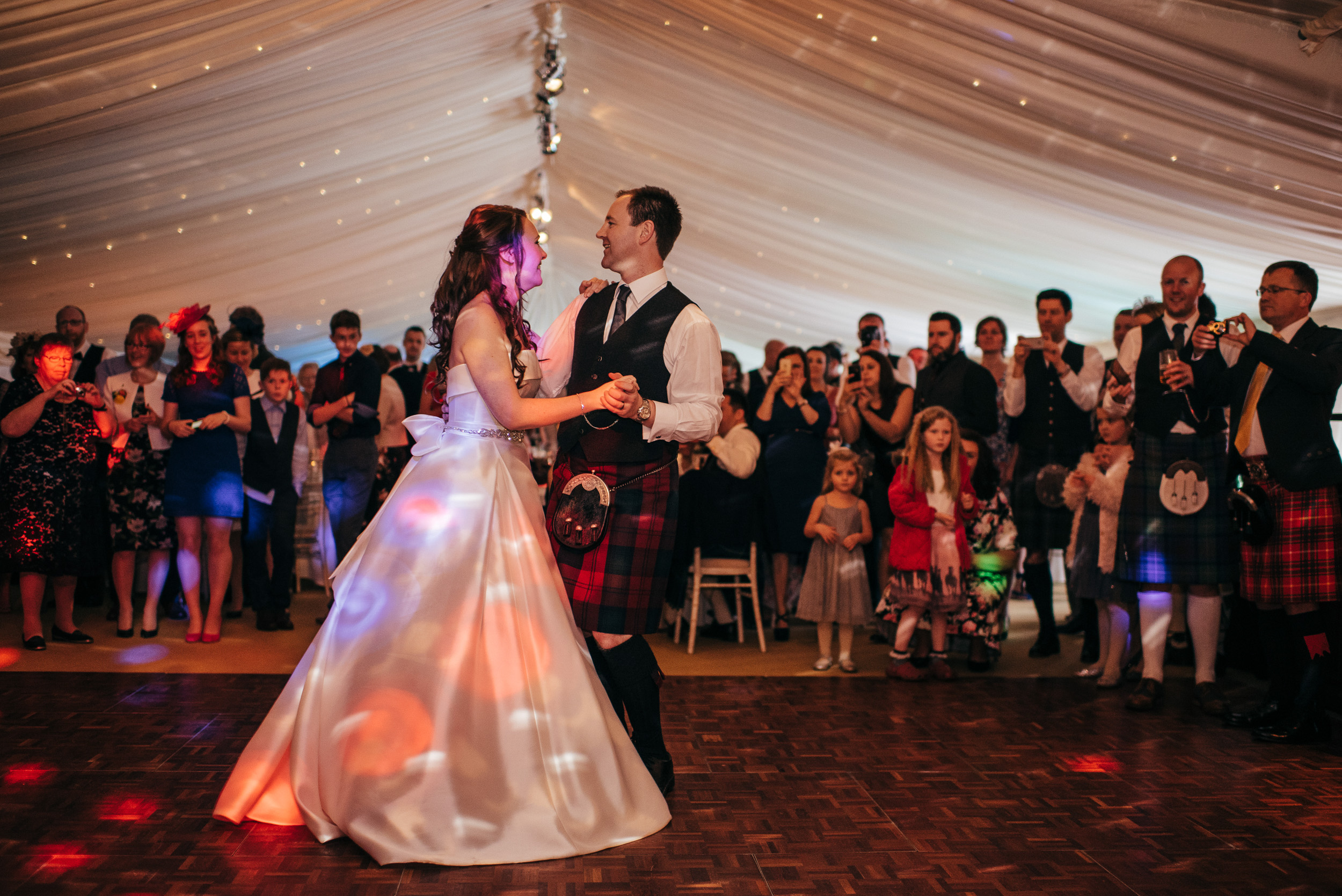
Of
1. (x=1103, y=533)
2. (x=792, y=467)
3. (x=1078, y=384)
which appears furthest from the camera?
(x=792, y=467)

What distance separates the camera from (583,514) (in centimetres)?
245

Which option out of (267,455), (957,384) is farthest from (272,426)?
(957,384)

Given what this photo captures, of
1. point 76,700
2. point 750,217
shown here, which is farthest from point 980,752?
point 750,217

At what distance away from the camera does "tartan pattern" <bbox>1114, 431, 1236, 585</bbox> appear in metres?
3.68

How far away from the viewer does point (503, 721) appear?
7.18ft

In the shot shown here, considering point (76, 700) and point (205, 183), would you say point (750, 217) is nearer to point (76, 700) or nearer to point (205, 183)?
point (205, 183)

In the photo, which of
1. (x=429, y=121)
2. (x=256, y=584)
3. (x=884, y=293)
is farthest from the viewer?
(x=884, y=293)

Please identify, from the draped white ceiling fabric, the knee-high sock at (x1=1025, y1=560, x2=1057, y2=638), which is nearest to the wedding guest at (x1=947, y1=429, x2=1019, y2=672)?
the knee-high sock at (x1=1025, y1=560, x2=1057, y2=638)

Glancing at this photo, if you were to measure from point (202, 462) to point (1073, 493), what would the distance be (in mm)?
4087

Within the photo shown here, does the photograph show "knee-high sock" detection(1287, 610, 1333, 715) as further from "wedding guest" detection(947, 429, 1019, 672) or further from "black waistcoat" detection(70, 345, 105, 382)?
"black waistcoat" detection(70, 345, 105, 382)

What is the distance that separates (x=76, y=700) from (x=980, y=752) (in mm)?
3156

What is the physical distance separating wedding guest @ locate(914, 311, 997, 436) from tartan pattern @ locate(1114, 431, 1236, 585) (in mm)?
1041

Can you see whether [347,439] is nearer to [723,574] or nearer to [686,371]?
[723,574]

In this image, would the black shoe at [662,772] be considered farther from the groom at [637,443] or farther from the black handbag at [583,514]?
the black handbag at [583,514]
